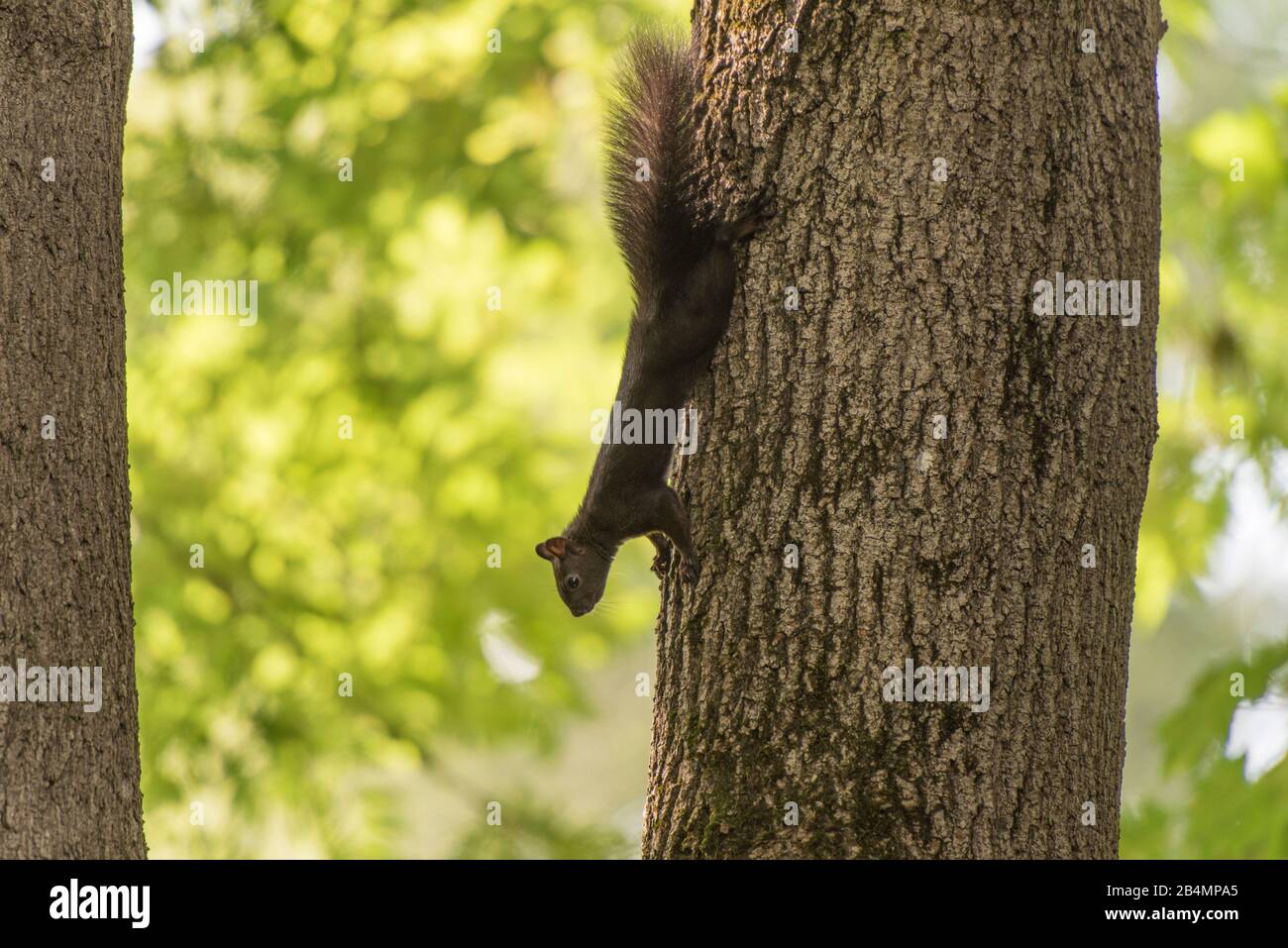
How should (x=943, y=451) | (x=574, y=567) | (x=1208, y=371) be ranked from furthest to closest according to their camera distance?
(x=1208, y=371)
(x=574, y=567)
(x=943, y=451)

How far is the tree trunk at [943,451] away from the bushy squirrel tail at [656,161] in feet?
1.07

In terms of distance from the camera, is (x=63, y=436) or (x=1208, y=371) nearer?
(x=63, y=436)

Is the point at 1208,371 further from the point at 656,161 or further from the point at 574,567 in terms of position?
the point at 656,161

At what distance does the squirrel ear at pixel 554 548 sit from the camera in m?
3.73

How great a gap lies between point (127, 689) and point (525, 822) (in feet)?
14.3

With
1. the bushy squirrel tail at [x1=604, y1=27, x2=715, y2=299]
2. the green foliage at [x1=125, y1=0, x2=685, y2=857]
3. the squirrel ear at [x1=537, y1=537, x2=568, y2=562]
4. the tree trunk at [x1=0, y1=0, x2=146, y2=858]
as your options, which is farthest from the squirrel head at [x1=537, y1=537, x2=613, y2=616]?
the green foliage at [x1=125, y1=0, x2=685, y2=857]

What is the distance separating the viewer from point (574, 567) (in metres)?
3.73

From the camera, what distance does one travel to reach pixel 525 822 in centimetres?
636

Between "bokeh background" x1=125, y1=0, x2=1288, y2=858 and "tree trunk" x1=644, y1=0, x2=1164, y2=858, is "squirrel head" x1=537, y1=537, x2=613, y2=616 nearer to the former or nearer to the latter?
"tree trunk" x1=644, y1=0, x2=1164, y2=858

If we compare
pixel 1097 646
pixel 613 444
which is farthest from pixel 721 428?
pixel 1097 646

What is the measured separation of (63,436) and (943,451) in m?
1.65

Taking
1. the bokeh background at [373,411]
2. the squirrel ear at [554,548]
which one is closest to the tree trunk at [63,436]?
the squirrel ear at [554,548]

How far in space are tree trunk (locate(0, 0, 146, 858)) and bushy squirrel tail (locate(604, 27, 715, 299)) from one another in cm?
118

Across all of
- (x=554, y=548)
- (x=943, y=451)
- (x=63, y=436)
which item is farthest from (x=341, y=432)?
(x=943, y=451)
